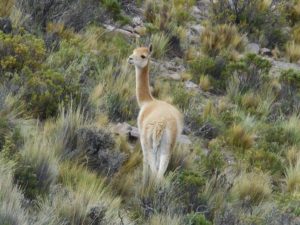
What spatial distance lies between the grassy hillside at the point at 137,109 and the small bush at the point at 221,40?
0.09 feet

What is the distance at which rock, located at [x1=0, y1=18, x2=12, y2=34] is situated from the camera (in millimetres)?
9805

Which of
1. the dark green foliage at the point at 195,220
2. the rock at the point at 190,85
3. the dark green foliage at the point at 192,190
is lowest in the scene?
the rock at the point at 190,85

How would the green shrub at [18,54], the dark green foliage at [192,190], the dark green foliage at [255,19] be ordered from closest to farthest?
the dark green foliage at [192,190], the green shrub at [18,54], the dark green foliage at [255,19]

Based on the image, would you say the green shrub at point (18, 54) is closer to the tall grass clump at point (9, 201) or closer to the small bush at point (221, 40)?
the tall grass clump at point (9, 201)

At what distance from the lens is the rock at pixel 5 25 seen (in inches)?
386

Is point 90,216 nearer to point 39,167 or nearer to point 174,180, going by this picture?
point 39,167

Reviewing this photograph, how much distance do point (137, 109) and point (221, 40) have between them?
4.50 m

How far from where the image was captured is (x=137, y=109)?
9695 mm

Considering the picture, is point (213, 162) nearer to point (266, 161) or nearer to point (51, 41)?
point (266, 161)

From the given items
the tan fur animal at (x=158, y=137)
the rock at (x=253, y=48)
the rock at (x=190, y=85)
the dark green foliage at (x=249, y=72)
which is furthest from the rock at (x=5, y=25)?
the rock at (x=253, y=48)

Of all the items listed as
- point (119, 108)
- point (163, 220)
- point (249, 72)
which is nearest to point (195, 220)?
point (163, 220)

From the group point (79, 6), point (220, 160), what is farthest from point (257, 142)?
point (79, 6)

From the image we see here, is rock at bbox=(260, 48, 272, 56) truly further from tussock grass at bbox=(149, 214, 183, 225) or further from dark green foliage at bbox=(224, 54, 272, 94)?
tussock grass at bbox=(149, 214, 183, 225)

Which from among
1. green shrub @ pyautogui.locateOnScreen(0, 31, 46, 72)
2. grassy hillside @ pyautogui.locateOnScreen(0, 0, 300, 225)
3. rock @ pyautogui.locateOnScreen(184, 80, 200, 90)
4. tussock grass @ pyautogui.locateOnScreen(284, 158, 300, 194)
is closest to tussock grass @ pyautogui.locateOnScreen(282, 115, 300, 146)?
grassy hillside @ pyautogui.locateOnScreen(0, 0, 300, 225)
